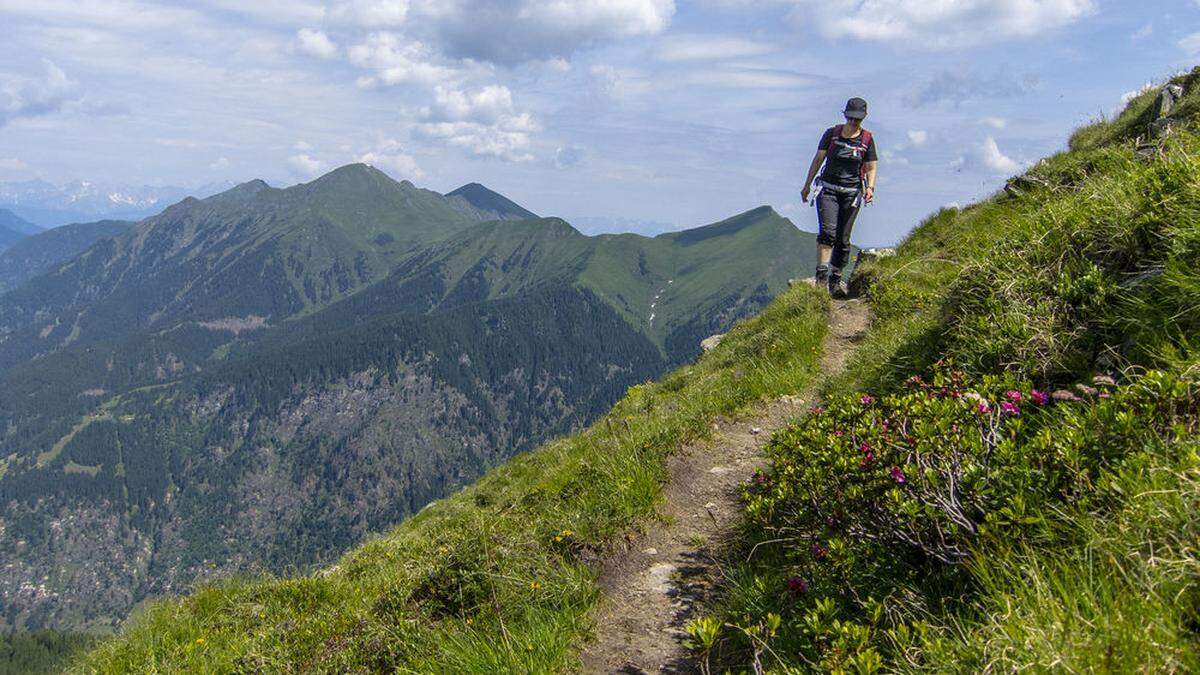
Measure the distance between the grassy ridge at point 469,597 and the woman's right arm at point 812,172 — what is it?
595 cm

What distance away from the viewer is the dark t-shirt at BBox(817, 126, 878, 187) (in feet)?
48.5

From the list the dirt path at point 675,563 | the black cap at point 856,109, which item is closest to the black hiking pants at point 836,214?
the black cap at point 856,109

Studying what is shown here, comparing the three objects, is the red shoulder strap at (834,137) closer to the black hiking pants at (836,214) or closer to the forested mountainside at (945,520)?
the black hiking pants at (836,214)

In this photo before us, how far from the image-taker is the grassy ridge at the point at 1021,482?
2.61 metres

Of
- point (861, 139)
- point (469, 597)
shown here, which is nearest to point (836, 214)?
point (861, 139)

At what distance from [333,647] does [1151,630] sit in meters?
6.65

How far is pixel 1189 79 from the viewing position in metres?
14.6

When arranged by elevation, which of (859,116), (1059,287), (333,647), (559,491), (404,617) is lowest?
(333,647)

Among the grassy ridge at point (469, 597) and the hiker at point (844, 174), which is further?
the hiker at point (844, 174)

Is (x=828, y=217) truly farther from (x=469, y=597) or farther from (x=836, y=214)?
(x=469, y=597)

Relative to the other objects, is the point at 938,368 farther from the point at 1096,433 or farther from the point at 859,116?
the point at 859,116

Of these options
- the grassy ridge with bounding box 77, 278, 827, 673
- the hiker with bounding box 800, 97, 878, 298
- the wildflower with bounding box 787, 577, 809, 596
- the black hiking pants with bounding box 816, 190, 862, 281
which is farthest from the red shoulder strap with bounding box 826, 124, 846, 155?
the wildflower with bounding box 787, 577, 809, 596

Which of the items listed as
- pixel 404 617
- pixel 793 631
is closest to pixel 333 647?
pixel 404 617

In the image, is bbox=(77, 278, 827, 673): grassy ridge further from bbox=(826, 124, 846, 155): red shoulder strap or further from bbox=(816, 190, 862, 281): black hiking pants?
bbox=(826, 124, 846, 155): red shoulder strap
